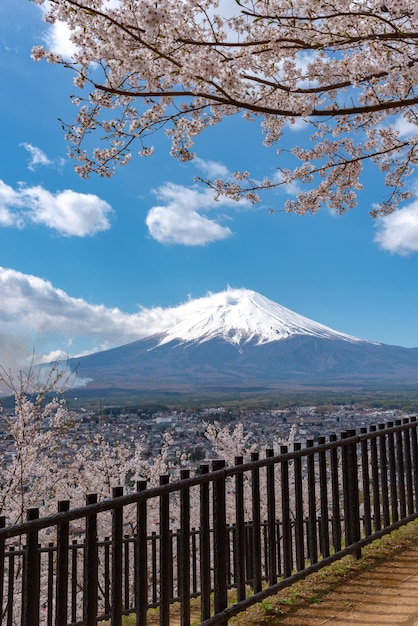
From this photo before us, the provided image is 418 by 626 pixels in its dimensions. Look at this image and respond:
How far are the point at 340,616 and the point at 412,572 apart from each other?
1219mm

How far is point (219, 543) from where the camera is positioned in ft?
12.7

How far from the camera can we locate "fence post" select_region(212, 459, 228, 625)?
3834mm

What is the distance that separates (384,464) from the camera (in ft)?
18.7

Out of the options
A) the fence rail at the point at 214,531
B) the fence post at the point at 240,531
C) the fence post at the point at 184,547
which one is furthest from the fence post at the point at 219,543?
the fence post at the point at 184,547

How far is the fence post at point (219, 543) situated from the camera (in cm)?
383

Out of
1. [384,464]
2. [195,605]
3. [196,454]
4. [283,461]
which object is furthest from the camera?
[196,454]

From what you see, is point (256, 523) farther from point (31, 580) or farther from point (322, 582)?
point (31, 580)

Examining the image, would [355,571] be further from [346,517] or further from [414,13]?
[414,13]

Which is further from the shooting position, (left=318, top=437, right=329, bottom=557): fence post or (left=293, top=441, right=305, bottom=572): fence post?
(left=318, top=437, right=329, bottom=557): fence post

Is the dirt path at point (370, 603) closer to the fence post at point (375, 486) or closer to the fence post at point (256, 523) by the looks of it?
the fence post at point (256, 523)

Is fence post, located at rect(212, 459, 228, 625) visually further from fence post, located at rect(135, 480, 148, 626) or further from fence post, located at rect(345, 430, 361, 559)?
fence post, located at rect(345, 430, 361, 559)

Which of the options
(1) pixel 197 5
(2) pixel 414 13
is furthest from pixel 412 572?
(1) pixel 197 5

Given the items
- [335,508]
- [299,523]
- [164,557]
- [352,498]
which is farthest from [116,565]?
[352,498]

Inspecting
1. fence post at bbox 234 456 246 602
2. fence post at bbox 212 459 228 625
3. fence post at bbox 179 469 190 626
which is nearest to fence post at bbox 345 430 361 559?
fence post at bbox 234 456 246 602
